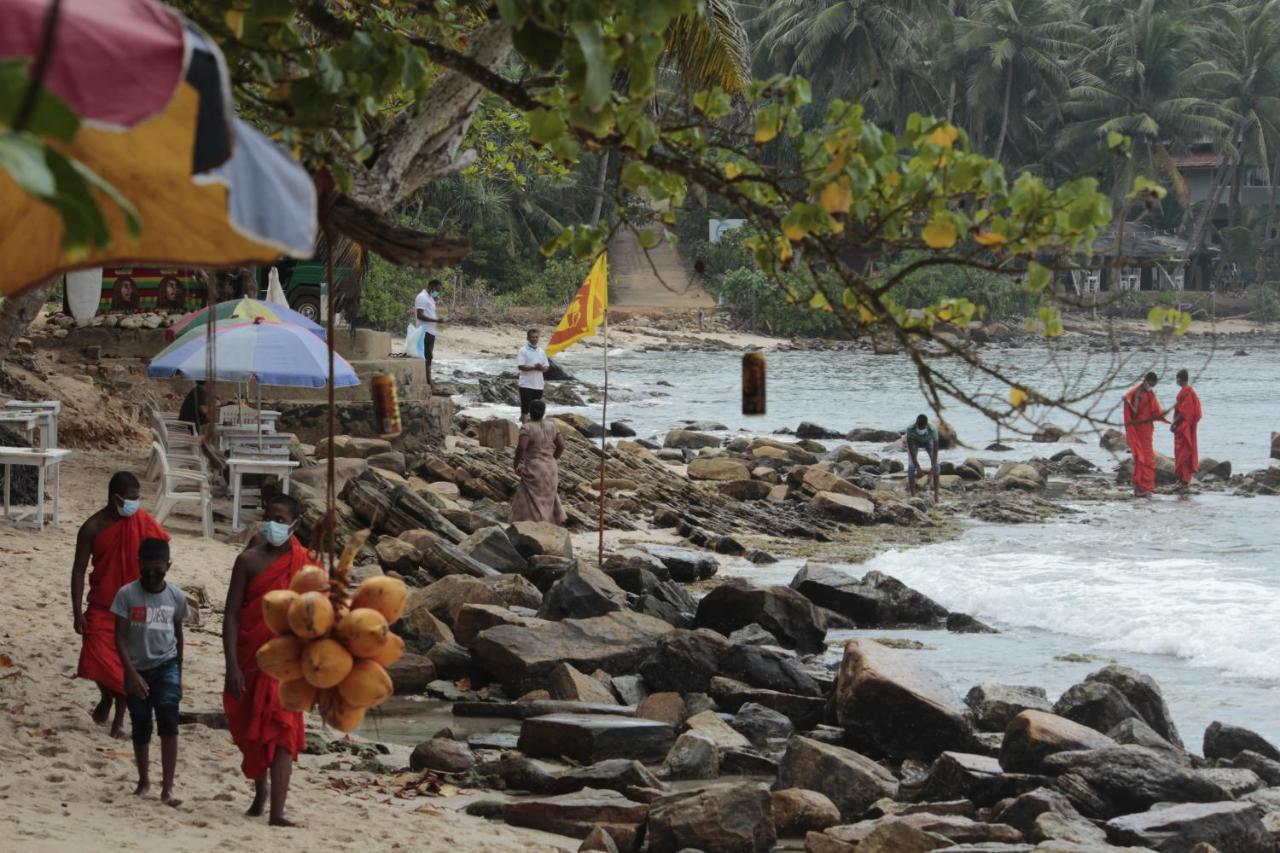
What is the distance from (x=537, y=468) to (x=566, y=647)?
4386 mm

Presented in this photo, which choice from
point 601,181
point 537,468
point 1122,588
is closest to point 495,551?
point 537,468

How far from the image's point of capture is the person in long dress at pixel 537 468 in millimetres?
13758

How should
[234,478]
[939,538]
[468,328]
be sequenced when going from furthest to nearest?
[468,328]
[939,538]
[234,478]

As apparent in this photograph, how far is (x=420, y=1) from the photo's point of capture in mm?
5000

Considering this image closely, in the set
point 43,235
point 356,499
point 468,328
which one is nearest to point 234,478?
point 356,499

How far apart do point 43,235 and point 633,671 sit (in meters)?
7.17

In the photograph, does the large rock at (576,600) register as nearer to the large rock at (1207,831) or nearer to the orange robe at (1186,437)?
the large rock at (1207,831)

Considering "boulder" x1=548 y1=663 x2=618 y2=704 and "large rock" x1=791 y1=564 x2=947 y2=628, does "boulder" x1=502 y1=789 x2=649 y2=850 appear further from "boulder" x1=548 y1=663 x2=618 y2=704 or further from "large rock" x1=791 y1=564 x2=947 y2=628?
"large rock" x1=791 y1=564 x2=947 y2=628

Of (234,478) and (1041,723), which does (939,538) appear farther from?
(1041,723)

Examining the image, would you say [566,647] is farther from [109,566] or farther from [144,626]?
[144,626]

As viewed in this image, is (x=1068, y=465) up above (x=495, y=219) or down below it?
below

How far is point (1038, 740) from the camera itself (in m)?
7.98

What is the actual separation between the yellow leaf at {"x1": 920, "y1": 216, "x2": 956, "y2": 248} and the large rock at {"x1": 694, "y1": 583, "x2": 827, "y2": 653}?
747 centimetres

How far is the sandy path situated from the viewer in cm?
586
